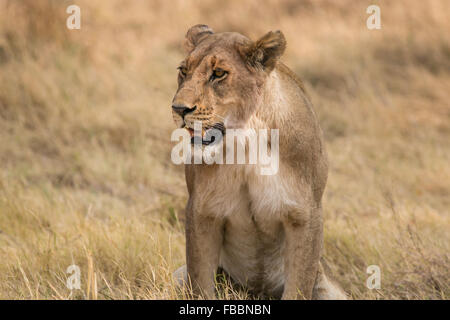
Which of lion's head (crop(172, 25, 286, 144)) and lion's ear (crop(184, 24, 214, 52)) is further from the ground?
lion's ear (crop(184, 24, 214, 52))

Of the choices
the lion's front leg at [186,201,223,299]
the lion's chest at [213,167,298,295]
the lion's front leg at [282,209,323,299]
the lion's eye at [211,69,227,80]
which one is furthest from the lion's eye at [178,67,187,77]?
the lion's front leg at [282,209,323,299]

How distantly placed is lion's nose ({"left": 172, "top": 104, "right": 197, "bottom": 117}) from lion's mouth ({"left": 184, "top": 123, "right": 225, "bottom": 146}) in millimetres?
86

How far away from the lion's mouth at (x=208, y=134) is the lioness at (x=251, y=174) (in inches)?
0.5

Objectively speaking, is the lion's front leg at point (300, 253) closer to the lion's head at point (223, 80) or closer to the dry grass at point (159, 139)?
the dry grass at point (159, 139)

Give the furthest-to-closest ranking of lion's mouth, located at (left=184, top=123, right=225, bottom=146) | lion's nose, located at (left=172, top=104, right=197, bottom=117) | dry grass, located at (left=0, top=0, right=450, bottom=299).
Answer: dry grass, located at (left=0, top=0, right=450, bottom=299) < lion's mouth, located at (left=184, top=123, right=225, bottom=146) < lion's nose, located at (left=172, top=104, right=197, bottom=117)

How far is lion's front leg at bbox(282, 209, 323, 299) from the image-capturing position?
3.73 m

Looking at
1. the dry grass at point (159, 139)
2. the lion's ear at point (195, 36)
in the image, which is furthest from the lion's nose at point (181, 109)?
the dry grass at point (159, 139)

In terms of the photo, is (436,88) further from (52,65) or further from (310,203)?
(310,203)

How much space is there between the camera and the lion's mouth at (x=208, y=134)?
3.52 metres

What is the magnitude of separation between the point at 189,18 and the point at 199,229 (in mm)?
8455

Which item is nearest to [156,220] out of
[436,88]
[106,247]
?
[106,247]

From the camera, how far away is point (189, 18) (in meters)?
11.8

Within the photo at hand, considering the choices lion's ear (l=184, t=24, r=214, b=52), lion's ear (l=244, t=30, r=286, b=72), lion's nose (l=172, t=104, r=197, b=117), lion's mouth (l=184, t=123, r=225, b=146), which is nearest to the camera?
lion's nose (l=172, t=104, r=197, b=117)

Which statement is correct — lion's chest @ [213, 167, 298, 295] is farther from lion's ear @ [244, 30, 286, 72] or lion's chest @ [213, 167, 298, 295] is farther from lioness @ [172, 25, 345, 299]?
lion's ear @ [244, 30, 286, 72]
